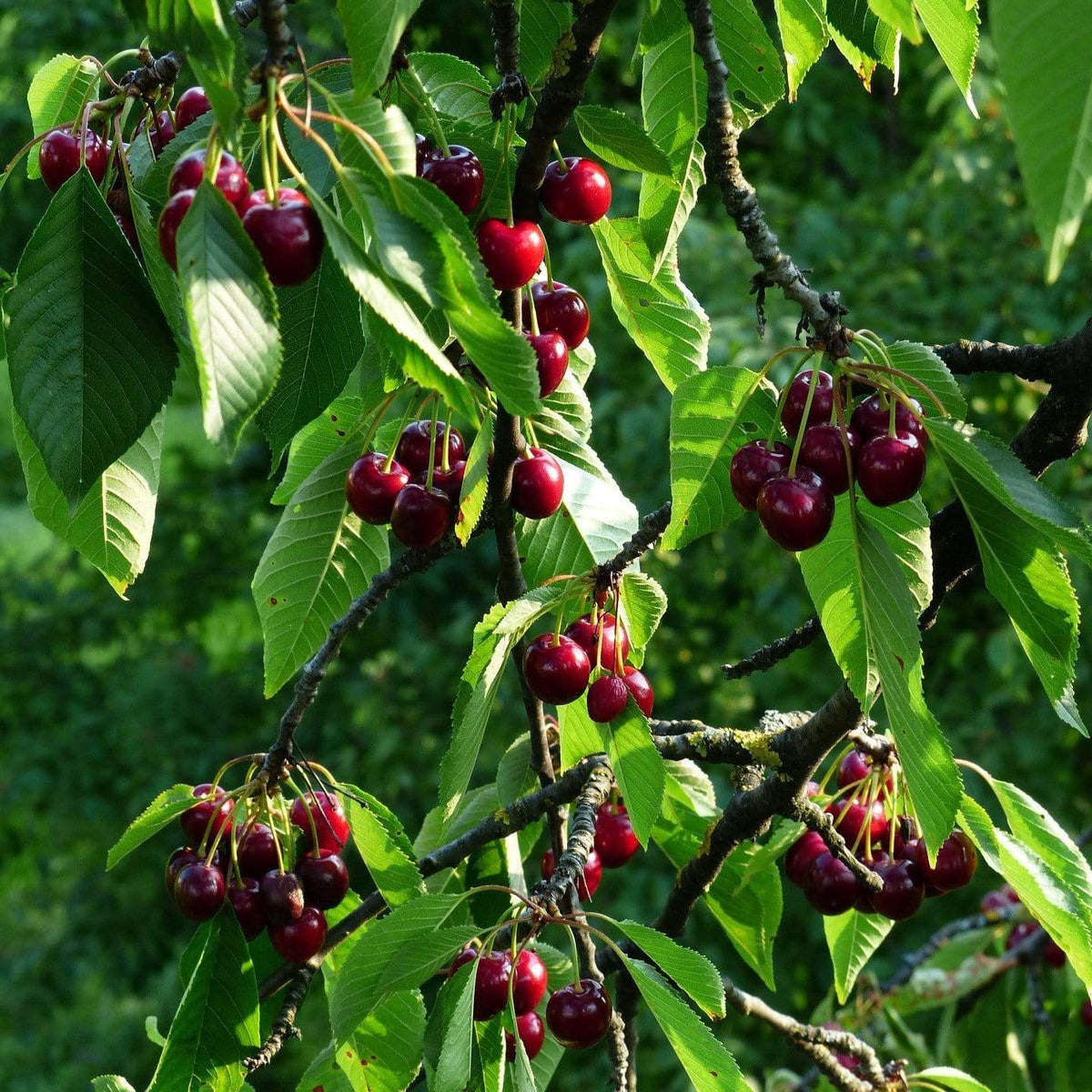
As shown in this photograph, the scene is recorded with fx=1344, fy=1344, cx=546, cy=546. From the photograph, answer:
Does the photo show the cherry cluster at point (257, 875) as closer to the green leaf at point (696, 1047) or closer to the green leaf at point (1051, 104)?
the green leaf at point (696, 1047)

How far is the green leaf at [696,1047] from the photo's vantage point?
2.99ft

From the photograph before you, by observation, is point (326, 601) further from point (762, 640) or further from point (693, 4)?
point (762, 640)

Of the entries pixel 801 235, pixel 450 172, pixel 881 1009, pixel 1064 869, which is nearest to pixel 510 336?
pixel 450 172

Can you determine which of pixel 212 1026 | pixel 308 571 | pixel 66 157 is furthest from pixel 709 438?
pixel 212 1026

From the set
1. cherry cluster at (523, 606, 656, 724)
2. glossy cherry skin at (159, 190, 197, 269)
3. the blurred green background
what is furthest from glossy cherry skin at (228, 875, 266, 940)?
the blurred green background

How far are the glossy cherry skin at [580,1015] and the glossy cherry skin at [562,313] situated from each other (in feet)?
1.58

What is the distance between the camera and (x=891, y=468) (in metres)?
0.77

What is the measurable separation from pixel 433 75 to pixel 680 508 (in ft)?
1.23

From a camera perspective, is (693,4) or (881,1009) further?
(881,1009)

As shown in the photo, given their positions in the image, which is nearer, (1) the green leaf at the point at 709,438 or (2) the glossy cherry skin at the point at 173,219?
(2) the glossy cherry skin at the point at 173,219

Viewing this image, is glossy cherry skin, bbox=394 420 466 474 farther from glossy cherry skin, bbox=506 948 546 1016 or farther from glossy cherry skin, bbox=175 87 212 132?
glossy cherry skin, bbox=506 948 546 1016

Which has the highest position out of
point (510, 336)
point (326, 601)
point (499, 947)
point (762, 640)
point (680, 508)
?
point (510, 336)

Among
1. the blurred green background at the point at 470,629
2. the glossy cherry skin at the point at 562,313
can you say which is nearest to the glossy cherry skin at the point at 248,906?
the glossy cherry skin at the point at 562,313

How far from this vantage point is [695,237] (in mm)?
4156
